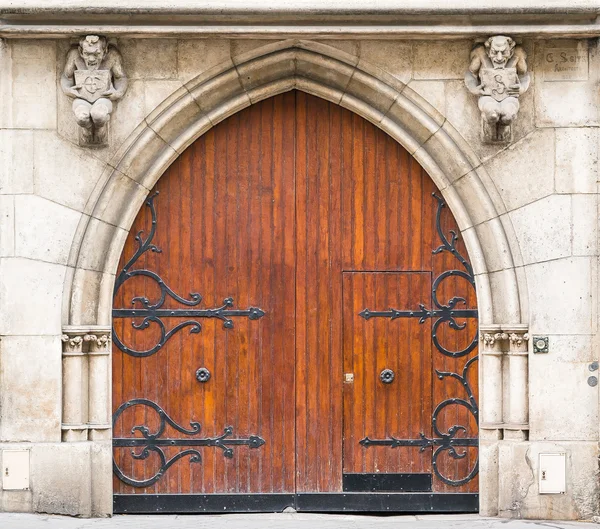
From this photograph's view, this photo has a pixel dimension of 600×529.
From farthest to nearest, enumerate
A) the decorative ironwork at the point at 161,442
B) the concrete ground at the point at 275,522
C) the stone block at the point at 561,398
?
the decorative ironwork at the point at 161,442
the stone block at the point at 561,398
the concrete ground at the point at 275,522

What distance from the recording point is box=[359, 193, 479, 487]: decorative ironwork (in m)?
8.42

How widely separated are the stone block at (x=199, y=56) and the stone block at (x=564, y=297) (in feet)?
9.08

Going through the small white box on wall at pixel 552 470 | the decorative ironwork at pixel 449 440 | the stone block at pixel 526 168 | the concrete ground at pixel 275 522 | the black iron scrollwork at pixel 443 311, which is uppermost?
the stone block at pixel 526 168

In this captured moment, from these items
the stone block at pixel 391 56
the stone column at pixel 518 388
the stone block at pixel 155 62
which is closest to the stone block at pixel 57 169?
the stone block at pixel 155 62

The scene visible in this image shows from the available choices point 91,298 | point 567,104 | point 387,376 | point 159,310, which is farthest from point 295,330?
point 567,104

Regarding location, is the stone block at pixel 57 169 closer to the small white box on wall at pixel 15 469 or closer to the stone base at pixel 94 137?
the stone base at pixel 94 137

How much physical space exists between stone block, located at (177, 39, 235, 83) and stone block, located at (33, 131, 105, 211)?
954mm

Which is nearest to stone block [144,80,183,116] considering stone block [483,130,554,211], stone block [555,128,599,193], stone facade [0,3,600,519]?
stone facade [0,3,600,519]

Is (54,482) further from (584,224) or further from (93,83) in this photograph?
(584,224)

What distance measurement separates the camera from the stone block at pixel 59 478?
7980 mm

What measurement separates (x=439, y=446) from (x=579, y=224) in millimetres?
1964

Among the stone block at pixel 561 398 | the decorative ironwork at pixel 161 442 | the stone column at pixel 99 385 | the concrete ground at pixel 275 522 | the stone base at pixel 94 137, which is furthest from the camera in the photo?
the decorative ironwork at pixel 161 442

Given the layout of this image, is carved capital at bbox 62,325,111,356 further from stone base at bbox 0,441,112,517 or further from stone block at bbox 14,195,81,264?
stone base at bbox 0,441,112,517

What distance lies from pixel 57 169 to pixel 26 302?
3.23 ft
